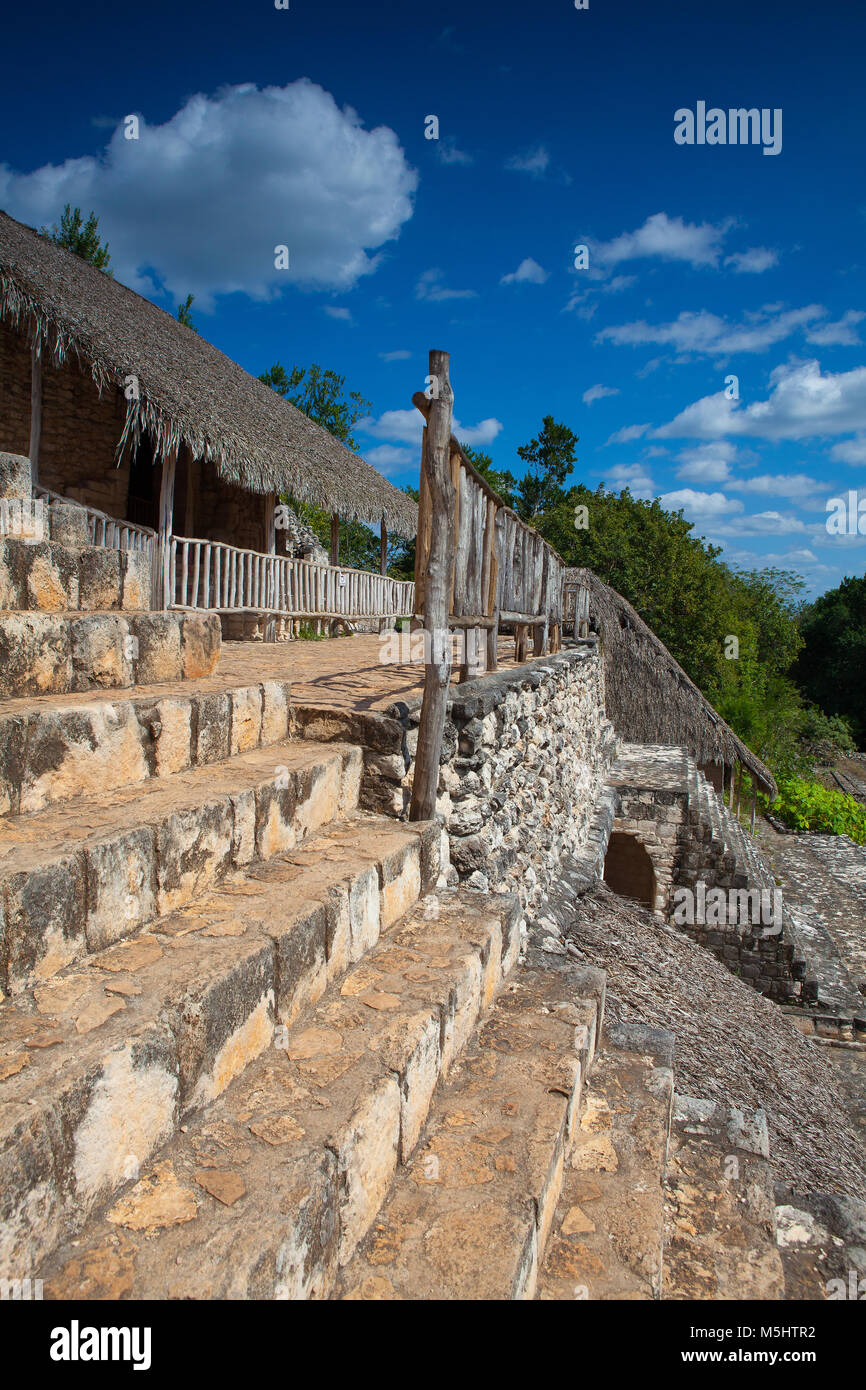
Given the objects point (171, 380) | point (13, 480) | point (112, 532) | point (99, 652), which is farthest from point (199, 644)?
point (171, 380)

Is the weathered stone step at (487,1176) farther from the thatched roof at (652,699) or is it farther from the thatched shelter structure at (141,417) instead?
the thatched roof at (652,699)

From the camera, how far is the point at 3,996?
5.05 ft

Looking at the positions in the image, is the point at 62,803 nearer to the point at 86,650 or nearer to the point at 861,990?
the point at 86,650

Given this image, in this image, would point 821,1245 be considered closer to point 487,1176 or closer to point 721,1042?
point 487,1176

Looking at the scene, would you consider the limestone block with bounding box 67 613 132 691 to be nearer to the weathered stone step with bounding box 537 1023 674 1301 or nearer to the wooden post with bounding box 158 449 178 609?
the weathered stone step with bounding box 537 1023 674 1301

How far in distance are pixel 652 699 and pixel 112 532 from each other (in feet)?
30.5

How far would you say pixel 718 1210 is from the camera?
2141 millimetres

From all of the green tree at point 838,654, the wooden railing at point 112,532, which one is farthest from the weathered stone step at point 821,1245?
the green tree at point 838,654

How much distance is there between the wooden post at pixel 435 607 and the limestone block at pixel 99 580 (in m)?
1.33

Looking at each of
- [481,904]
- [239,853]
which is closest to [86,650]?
[239,853]

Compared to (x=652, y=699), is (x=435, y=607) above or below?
above

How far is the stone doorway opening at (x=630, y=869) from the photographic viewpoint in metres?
8.98

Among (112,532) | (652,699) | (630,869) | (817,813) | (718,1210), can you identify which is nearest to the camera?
(718,1210)

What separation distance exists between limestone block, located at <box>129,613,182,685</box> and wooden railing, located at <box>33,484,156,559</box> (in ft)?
12.9
